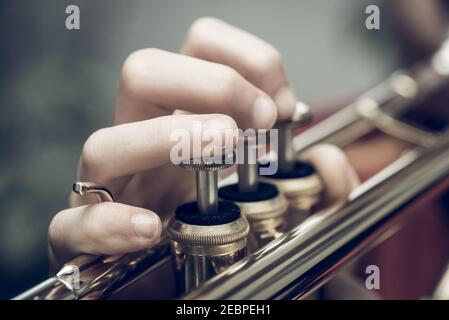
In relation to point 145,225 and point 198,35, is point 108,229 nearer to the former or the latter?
point 145,225

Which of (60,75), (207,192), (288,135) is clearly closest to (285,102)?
(288,135)

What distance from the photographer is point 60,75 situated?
0.80 meters

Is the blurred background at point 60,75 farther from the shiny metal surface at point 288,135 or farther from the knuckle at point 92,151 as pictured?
the shiny metal surface at point 288,135

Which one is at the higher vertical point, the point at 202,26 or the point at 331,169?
the point at 202,26

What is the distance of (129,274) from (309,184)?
0.60 ft

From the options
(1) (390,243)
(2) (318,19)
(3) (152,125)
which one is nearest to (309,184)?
(3) (152,125)

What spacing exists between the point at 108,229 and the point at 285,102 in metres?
0.19

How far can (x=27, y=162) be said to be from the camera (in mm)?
690

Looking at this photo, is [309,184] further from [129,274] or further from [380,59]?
[380,59]

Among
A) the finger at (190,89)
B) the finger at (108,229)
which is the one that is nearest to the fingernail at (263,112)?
the finger at (190,89)

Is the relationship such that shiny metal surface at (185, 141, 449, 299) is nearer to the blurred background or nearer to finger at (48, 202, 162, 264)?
finger at (48, 202, 162, 264)

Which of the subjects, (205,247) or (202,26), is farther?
(202,26)

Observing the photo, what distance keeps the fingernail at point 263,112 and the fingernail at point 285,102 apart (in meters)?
0.05

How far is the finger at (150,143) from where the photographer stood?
1.03 feet
